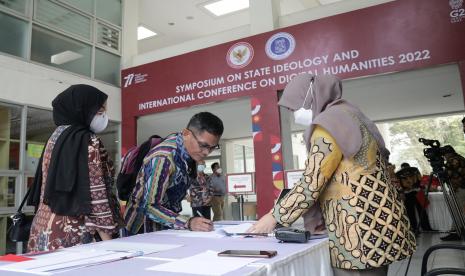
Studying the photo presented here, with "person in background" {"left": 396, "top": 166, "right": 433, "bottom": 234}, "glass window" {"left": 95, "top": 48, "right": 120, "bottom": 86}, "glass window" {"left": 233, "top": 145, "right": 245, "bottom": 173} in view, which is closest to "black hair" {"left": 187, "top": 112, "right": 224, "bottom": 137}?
"glass window" {"left": 95, "top": 48, "right": 120, "bottom": 86}

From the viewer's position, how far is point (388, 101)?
609 cm

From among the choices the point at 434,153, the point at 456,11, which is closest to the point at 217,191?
the point at 434,153

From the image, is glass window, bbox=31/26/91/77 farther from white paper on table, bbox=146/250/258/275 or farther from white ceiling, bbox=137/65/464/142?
white paper on table, bbox=146/250/258/275

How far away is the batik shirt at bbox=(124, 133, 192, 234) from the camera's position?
1604mm

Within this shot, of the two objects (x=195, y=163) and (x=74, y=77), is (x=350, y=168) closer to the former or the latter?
(x=195, y=163)

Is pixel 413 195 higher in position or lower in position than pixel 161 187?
lower

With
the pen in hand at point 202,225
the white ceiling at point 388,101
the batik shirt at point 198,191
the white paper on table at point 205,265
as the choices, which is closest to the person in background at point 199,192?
the batik shirt at point 198,191

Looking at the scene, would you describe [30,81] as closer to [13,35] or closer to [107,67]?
[13,35]

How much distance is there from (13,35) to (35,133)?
124cm

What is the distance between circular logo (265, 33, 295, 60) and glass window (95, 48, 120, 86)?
8.77 feet

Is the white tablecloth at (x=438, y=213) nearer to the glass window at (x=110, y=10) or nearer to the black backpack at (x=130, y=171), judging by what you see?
the black backpack at (x=130, y=171)

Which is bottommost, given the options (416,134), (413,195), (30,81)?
(413,195)

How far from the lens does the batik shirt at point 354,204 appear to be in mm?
Result: 1076

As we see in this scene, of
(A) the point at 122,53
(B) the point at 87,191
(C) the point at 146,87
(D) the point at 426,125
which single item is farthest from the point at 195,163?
(D) the point at 426,125
